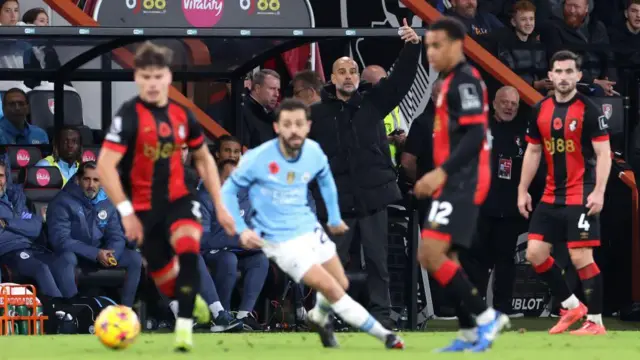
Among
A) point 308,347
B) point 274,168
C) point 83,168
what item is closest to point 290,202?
point 274,168

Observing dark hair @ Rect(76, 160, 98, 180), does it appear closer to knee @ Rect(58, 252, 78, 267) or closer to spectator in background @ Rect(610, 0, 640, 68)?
knee @ Rect(58, 252, 78, 267)

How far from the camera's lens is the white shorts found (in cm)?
1084

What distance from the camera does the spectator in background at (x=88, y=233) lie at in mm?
14516

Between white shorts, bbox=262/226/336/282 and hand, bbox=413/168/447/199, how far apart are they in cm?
110

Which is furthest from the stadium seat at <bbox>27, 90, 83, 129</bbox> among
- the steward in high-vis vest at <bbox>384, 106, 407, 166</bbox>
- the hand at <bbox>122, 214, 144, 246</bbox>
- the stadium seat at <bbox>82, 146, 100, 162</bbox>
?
the hand at <bbox>122, 214, 144, 246</bbox>

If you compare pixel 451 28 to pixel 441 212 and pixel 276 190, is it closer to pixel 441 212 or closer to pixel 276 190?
pixel 441 212

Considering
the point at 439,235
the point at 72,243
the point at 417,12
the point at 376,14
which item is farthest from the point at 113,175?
the point at 376,14

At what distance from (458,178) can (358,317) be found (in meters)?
1.06

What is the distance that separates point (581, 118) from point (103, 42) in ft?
14.5

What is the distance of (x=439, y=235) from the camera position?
34.2 feet

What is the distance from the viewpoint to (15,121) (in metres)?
15.7

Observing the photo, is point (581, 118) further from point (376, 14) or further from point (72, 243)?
point (376, 14)

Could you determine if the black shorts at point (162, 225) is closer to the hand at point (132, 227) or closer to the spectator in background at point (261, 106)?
the hand at point (132, 227)

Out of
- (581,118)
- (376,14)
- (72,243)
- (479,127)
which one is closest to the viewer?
(479,127)
